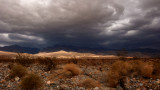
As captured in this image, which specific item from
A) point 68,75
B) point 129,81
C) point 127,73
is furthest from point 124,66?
point 68,75

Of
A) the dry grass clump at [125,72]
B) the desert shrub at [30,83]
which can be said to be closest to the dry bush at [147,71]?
the dry grass clump at [125,72]

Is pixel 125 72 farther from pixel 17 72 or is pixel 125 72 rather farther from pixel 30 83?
pixel 17 72

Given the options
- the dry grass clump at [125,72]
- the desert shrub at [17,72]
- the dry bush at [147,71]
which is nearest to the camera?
the dry grass clump at [125,72]

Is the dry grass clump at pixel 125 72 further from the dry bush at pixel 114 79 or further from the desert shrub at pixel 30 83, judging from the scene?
the desert shrub at pixel 30 83

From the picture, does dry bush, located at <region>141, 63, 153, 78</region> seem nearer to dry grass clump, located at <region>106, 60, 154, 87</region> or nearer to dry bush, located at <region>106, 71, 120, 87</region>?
dry grass clump, located at <region>106, 60, 154, 87</region>

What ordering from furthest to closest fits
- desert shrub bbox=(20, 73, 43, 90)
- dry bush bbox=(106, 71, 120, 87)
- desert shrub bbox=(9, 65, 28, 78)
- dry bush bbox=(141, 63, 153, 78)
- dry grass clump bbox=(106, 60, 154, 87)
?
desert shrub bbox=(9, 65, 28, 78) < dry bush bbox=(141, 63, 153, 78) < dry grass clump bbox=(106, 60, 154, 87) < dry bush bbox=(106, 71, 120, 87) < desert shrub bbox=(20, 73, 43, 90)

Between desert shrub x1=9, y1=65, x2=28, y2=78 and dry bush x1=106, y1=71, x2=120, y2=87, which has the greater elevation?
desert shrub x1=9, y1=65, x2=28, y2=78

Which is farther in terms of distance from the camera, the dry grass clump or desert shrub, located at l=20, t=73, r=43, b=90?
the dry grass clump

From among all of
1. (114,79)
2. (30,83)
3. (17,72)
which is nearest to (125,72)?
(114,79)

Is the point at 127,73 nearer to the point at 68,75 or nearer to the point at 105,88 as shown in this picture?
the point at 105,88

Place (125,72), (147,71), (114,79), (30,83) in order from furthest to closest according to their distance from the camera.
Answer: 1. (125,72)
2. (147,71)
3. (114,79)
4. (30,83)

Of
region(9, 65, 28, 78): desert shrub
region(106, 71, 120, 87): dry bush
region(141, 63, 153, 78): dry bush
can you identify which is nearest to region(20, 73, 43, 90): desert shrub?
region(9, 65, 28, 78): desert shrub

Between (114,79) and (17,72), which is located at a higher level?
(17,72)

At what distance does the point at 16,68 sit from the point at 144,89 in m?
9.52
